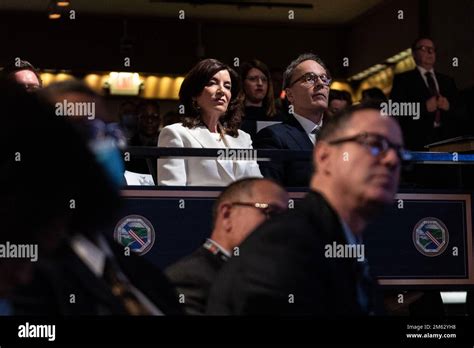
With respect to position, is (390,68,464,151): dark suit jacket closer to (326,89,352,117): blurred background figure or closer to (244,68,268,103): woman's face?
(326,89,352,117): blurred background figure

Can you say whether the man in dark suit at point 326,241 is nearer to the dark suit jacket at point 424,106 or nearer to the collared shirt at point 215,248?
the collared shirt at point 215,248

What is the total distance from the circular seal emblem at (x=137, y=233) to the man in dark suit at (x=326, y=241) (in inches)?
29.9

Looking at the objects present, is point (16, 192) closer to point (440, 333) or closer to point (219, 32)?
point (440, 333)

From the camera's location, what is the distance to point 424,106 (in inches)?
137

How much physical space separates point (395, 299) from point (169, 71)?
9.51 feet

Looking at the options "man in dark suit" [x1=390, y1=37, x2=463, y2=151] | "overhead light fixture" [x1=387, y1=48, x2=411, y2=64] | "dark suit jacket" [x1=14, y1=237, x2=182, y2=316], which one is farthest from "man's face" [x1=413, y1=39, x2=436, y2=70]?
"dark suit jacket" [x1=14, y1=237, x2=182, y2=316]

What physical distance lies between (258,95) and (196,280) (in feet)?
4.52

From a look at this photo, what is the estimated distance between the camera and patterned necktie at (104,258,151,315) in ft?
4.50

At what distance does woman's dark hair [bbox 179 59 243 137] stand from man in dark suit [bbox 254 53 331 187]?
88mm

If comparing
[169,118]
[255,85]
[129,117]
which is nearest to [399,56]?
[169,118]

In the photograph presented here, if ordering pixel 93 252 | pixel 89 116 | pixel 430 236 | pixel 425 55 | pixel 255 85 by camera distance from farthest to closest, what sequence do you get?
pixel 425 55, pixel 255 85, pixel 430 236, pixel 89 116, pixel 93 252

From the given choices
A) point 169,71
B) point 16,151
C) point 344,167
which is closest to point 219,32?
point 169,71

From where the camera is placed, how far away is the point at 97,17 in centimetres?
365

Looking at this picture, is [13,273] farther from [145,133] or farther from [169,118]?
[169,118]
